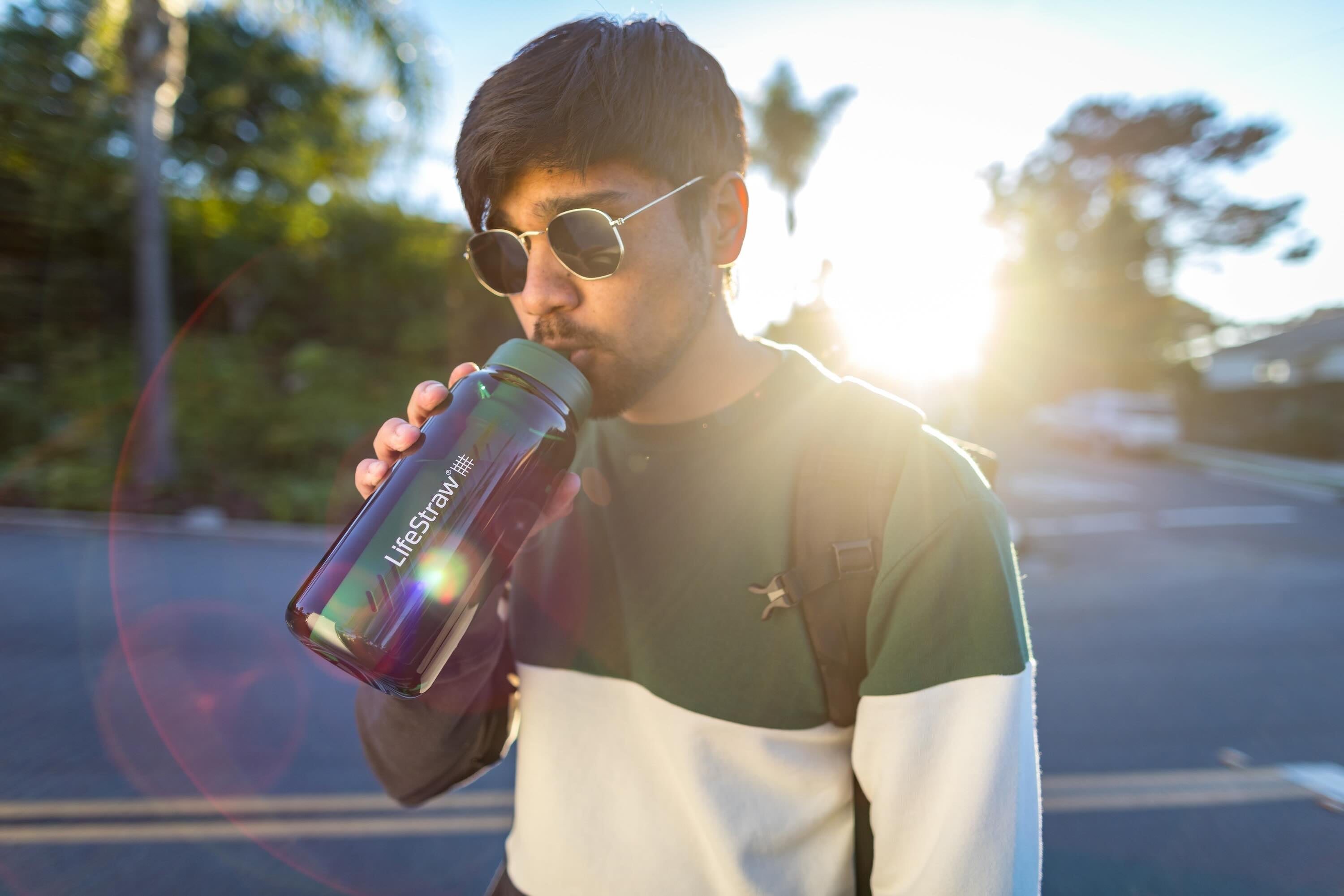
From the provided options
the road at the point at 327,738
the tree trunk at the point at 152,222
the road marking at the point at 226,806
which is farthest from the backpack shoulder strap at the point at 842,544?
the tree trunk at the point at 152,222

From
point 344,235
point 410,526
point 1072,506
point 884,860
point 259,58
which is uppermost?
point 259,58

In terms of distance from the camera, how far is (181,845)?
8.98ft

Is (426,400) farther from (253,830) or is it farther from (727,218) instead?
(253,830)

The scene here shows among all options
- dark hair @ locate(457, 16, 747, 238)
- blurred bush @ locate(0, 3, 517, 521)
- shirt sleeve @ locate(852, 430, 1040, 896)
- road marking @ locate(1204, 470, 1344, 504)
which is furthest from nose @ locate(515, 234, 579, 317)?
road marking @ locate(1204, 470, 1344, 504)

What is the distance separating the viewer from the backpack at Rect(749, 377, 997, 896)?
1099 millimetres

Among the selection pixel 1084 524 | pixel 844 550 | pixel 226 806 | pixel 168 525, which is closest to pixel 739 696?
pixel 844 550

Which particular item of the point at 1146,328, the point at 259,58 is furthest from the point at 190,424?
the point at 1146,328

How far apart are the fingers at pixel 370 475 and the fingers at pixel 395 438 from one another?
0.02 metres

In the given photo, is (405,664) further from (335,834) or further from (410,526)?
(335,834)

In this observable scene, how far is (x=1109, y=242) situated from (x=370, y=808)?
98.4ft

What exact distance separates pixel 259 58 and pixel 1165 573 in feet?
55.6

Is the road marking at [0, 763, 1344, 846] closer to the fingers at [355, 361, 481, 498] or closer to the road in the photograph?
the road

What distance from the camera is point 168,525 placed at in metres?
7.64

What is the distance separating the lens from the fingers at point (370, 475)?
103cm
